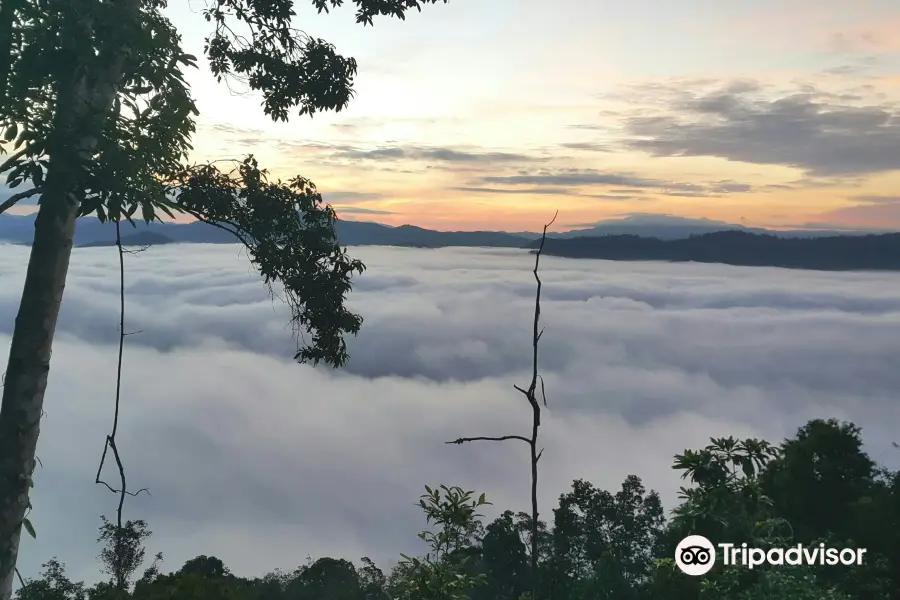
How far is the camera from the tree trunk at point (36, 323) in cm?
365

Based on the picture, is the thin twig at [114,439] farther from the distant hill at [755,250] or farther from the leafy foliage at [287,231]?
the distant hill at [755,250]

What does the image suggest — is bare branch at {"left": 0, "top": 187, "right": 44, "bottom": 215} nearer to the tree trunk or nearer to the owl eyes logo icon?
the tree trunk

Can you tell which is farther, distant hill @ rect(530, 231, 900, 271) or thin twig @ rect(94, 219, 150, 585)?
distant hill @ rect(530, 231, 900, 271)

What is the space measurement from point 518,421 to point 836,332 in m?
75.6

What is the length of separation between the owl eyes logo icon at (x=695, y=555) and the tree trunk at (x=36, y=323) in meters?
4.69

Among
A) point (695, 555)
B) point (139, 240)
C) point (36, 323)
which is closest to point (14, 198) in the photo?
point (36, 323)

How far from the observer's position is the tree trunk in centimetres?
365

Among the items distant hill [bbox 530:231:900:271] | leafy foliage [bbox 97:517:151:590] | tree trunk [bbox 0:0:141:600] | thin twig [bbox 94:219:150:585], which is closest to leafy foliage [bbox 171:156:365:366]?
thin twig [bbox 94:219:150:585]

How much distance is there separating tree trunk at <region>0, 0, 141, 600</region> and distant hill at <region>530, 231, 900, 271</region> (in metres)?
70.7

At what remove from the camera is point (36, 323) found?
372 centimetres

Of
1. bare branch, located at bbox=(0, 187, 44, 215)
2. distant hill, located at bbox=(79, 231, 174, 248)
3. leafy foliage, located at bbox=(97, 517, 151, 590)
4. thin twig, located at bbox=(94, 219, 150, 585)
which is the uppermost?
bare branch, located at bbox=(0, 187, 44, 215)

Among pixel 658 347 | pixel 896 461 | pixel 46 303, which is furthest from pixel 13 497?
pixel 658 347

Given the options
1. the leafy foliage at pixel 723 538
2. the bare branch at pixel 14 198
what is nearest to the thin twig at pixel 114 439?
the bare branch at pixel 14 198

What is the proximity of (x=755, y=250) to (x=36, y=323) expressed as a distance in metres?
116
